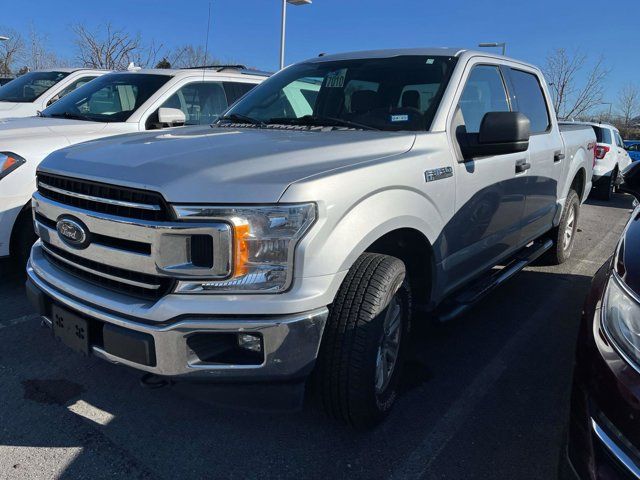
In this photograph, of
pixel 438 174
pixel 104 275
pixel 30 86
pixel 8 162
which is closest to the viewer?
pixel 104 275

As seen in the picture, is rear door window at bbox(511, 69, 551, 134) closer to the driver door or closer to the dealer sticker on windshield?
the driver door

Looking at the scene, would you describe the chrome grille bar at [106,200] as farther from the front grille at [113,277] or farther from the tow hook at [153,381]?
the tow hook at [153,381]

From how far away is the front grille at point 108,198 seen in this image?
207cm

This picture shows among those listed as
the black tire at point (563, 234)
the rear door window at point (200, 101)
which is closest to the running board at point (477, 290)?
the black tire at point (563, 234)

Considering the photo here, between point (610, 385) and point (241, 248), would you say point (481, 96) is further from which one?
point (610, 385)

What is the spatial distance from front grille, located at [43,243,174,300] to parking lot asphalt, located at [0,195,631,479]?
17.4 inches

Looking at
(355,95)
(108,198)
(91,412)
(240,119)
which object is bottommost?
(91,412)

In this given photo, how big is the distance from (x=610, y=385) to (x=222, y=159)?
166cm

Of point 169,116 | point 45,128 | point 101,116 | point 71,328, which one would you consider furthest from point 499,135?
point 101,116

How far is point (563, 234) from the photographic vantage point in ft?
18.0

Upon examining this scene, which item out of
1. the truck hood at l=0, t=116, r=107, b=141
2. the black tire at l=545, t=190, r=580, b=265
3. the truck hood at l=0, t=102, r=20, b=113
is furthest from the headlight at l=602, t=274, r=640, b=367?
the truck hood at l=0, t=102, r=20, b=113

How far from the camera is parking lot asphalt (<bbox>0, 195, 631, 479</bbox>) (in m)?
2.36

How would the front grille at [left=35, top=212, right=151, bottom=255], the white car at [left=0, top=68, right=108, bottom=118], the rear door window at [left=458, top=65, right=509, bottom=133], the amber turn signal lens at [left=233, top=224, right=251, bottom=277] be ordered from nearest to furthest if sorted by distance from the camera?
the amber turn signal lens at [left=233, top=224, right=251, bottom=277] → the front grille at [left=35, top=212, right=151, bottom=255] → the rear door window at [left=458, top=65, right=509, bottom=133] → the white car at [left=0, top=68, right=108, bottom=118]

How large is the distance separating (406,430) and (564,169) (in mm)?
3360
